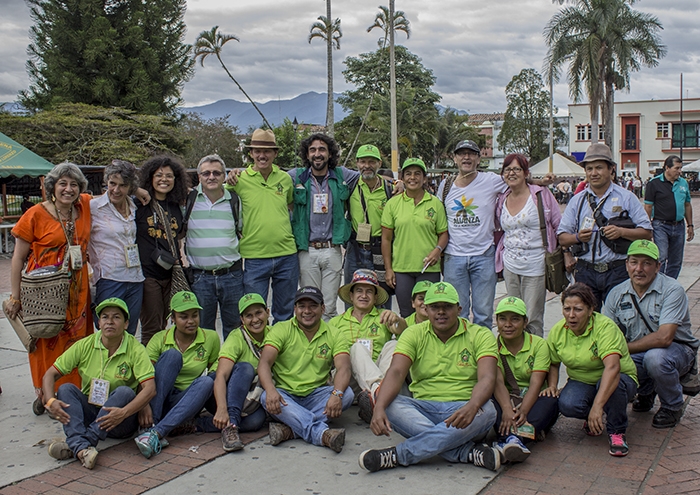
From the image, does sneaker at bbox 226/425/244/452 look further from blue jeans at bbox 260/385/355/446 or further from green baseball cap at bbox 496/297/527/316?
green baseball cap at bbox 496/297/527/316

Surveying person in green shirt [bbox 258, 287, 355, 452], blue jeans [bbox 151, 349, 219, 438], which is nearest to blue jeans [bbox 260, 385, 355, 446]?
person in green shirt [bbox 258, 287, 355, 452]

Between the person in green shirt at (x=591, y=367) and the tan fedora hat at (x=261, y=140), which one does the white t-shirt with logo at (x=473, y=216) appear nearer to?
the person in green shirt at (x=591, y=367)

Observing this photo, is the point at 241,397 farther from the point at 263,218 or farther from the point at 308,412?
the point at 263,218

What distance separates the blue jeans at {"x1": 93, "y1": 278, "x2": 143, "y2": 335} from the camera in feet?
15.1

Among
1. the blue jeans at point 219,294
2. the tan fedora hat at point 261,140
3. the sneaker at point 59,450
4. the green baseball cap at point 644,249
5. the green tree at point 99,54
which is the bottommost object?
the sneaker at point 59,450

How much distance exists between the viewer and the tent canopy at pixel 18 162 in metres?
15.7

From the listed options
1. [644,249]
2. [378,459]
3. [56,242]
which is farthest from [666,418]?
[56,242]

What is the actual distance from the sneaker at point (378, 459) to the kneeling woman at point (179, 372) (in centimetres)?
127

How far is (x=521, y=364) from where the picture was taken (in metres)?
4.12

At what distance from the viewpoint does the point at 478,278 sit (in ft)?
16.9

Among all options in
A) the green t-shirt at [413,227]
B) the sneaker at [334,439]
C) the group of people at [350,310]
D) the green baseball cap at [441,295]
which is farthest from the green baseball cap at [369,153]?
the sneaker at [334,439]

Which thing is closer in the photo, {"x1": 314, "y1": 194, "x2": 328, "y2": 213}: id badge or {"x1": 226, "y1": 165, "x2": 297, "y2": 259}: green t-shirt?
Result: {"x1": 226, "y1": 165, "x2": 297, "y2": 259}: green t-shirt

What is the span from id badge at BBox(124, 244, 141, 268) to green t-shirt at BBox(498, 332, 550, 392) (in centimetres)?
293

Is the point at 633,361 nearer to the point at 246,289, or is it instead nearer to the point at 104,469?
the point at 246,289
